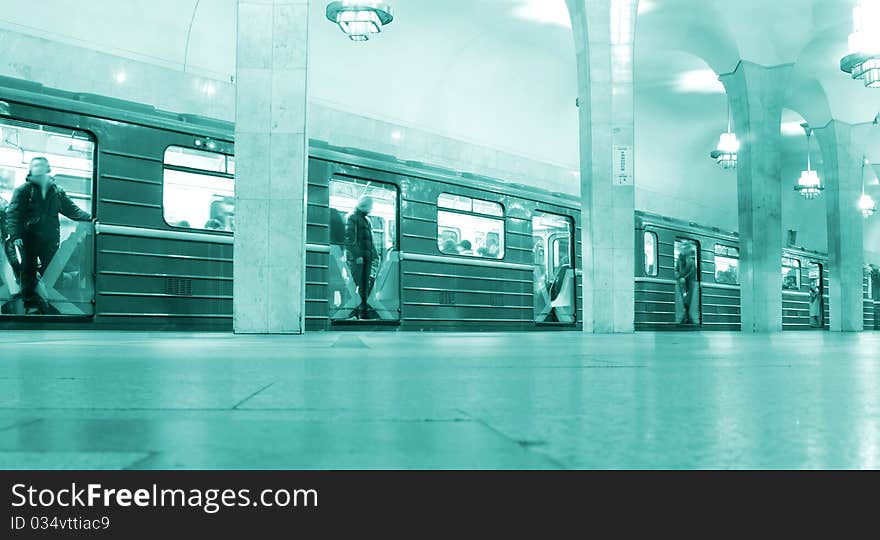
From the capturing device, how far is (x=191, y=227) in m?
8.27

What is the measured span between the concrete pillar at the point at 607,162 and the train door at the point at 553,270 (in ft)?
5.40

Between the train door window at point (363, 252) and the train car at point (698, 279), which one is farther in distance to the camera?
the train car at point (698, 279)

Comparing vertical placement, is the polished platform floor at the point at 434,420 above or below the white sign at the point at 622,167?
below

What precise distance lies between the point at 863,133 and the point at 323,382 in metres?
24.0

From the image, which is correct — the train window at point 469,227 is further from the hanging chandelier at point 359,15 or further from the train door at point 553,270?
the hanging chandelier at point 359,15

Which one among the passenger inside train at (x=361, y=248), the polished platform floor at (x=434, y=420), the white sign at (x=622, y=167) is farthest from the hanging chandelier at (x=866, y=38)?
the polished platform floor at (x=434, y=420)

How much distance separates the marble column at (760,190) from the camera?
1582cm

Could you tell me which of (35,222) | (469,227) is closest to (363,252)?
(469,227)

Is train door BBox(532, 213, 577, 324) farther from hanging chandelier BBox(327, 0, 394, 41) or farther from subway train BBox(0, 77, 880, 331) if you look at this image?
hanging chandelier BBox(327, 0, 394, 41)

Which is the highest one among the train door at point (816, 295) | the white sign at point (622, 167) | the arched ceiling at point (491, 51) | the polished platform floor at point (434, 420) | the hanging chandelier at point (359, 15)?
the arched ceiling at point (491, 51)

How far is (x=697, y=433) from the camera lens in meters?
1.04

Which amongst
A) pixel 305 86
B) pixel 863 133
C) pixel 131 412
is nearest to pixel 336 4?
pixel 305 86

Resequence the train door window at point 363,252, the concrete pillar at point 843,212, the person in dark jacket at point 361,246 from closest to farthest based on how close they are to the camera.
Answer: the train door window at point 363,252 → the person in dark jacket at point 361,246 → the concrete pillar at point 843,212
